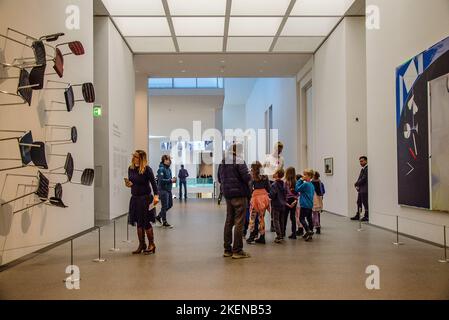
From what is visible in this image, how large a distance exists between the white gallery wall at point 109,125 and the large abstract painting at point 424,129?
7249 mm

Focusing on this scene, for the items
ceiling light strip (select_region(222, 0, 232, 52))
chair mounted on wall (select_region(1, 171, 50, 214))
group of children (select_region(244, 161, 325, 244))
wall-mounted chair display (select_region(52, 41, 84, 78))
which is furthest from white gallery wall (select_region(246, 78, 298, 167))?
chair mounted on wall (select_region(1, 171, 50, 214))

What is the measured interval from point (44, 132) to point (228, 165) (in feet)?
10.1

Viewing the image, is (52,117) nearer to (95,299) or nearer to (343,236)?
(95,299)

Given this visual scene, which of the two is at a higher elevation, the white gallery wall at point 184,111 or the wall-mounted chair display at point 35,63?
the white gallery wall at point 184,111

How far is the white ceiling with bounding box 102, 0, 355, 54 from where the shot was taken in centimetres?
1236

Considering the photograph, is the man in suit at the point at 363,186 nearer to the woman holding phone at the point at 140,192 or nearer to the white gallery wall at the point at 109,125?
the woman holding phone at the point at 140,192

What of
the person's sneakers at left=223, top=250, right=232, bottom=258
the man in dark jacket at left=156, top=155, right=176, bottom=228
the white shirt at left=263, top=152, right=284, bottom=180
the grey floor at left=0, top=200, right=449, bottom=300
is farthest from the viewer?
the man in dark jacket at left=156, top=155, right=176, bottom=228

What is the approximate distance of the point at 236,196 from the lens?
687 cm

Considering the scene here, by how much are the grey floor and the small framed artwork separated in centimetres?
579

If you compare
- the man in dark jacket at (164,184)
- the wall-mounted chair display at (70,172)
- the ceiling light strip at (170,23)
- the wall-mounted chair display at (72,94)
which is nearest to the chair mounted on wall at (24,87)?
the wall-mounted chair display at (72,94)

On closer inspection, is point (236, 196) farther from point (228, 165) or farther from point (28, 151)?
point (28, 151)

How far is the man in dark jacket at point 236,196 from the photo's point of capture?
6.82 meters

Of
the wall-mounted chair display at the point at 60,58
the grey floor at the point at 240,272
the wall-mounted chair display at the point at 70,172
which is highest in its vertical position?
the wall-mounted chair display at the point at 60,58

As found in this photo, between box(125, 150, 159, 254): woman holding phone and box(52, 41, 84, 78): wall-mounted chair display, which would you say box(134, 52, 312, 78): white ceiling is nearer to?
box(52, 41, 84, 78): wall-mounted chair display
